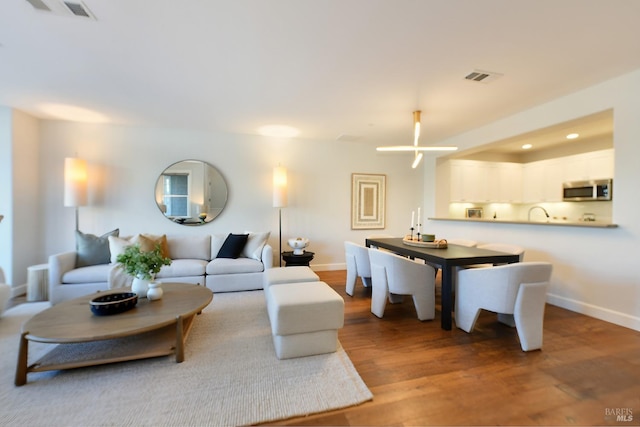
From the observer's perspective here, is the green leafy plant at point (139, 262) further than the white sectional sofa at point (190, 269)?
No

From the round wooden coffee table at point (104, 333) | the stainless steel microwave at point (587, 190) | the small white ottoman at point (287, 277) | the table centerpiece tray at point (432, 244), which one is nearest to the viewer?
the round wooden coffee table at point (104, 333)

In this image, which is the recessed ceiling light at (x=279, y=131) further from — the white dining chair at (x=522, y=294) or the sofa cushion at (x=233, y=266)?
the white dining chair at (x=522, y=294)

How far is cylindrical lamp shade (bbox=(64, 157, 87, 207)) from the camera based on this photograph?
12.6ft

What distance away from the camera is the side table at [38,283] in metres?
3.29

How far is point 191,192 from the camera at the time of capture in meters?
4.56

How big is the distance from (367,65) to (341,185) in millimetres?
2981

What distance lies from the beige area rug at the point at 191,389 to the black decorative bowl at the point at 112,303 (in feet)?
1.32

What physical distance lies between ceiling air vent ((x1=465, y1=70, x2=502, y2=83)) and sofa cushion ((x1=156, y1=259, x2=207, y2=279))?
3.96 m

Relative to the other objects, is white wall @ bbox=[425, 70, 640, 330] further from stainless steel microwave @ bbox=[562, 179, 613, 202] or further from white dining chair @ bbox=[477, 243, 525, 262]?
stainless steel microwave @ bbox=[562, 179, 613, 202]

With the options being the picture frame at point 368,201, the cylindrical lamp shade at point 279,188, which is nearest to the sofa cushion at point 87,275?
the cylindrical lamp shade at point 279,188

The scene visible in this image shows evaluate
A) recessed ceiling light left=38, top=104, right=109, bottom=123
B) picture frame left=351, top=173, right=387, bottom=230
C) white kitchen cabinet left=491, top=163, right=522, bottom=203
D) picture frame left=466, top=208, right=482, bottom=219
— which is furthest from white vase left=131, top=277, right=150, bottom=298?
white kitchen cabinet left=491, top=163, right=522, bottom=203

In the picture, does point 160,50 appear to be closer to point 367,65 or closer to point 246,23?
point 246,23

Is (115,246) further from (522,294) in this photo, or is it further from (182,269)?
(522,294)

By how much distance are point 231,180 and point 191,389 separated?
3.63m
